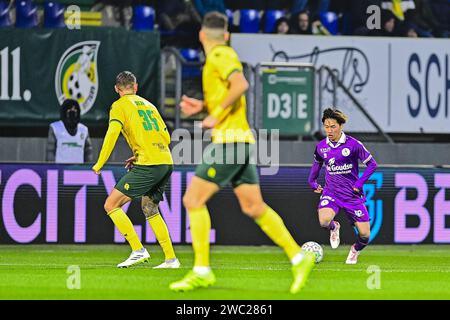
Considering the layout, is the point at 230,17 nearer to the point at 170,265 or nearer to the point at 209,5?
the point at 209,5

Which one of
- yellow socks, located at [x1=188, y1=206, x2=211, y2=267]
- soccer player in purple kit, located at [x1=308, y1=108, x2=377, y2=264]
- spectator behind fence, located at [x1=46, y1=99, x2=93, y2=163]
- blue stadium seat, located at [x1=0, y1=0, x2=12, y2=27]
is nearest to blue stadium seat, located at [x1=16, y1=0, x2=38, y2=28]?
blue stadium seat, located at [x1=0, y1=0, x2=12, y2=27]

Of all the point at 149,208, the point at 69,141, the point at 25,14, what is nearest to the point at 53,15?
the point at 25,14

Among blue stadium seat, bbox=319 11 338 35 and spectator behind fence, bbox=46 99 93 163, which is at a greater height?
blue stadium seat, bbox=319 11 338 35

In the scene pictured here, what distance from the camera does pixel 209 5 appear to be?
20.9 metres

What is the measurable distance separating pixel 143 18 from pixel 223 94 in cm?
1167

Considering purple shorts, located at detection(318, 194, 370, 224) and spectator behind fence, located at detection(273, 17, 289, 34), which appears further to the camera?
spectator behind fence, located at detection(273, 17, 289, 34)

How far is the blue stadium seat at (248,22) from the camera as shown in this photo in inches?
847

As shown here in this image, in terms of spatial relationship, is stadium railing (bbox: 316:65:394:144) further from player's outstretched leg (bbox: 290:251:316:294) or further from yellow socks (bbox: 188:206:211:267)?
yellow socks (bbox: 188:206:211:267)

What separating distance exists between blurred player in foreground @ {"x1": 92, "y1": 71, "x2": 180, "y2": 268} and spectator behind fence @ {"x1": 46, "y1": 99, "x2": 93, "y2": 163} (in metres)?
5.27

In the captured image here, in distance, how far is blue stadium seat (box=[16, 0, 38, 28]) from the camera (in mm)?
20500

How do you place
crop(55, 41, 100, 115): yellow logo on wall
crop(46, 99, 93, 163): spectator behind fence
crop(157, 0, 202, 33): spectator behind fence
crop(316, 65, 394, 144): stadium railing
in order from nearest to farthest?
crop(46, 99, 93, 163): spectator behind fence → crop(55, 41, 100, 115): yellow logo on wall → crop(316, 65, 394, 144): stadium railing → crop(157, 0, 202, 33): spectator behind fence

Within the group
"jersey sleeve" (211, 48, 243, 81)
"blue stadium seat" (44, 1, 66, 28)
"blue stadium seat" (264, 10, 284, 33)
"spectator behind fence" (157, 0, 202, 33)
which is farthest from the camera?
"blue stadium seat" (264, 10, 284, 33)

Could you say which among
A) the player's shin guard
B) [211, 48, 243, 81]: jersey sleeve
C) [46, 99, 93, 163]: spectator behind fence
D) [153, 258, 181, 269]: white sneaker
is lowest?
[153, 258, 181, 269]: white sneaker
